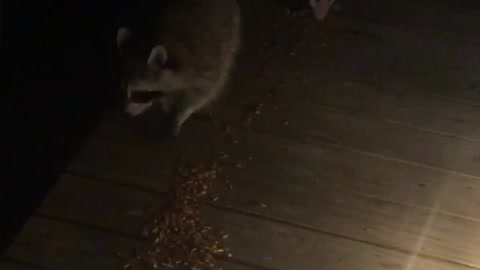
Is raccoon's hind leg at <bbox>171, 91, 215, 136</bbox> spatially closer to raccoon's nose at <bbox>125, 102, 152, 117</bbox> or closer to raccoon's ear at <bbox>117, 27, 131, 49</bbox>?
raccoon's nose at <bbox>125, 102, 152, 117</bbox>

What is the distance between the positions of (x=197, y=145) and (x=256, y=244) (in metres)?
0.35

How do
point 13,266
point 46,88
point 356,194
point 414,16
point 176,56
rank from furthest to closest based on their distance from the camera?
point 414,16 → point 46,88 → point 176,56 → point 356,194 → point 13,266

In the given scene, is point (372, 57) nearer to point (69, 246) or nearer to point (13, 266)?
point (69, 246)

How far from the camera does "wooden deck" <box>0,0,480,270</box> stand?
6.39 feet

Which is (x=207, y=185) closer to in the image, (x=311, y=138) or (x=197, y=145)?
(x=197, y=145)

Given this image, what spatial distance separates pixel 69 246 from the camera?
1.93 meters

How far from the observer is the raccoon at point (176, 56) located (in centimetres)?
215

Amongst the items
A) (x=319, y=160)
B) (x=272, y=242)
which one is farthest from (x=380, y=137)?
(x=272, y=242)

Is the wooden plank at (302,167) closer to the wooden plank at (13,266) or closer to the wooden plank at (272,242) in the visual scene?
the wooden plank at (272,242)

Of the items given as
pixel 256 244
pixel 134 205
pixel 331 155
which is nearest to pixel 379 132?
pixel 331 155

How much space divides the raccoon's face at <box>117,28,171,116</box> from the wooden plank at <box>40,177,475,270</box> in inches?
9.9

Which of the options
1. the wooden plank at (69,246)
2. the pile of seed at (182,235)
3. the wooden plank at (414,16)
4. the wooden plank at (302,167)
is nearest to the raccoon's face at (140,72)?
the wooden plank at (302,167)

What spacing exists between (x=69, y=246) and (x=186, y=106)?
1.63 feet

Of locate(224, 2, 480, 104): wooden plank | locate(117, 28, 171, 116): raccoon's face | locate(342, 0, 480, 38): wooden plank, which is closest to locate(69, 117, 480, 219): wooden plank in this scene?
locate(117, 28, 171, 116): raccoon's face
